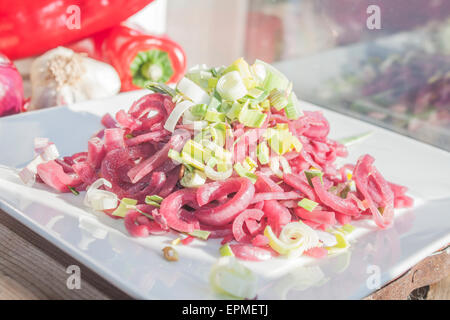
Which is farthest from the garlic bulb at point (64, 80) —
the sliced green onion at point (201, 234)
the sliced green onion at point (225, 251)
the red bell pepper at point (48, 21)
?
the sliced green onion at point (225, 251)

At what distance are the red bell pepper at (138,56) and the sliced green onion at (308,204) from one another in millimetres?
1726

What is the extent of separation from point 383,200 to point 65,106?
1505mm

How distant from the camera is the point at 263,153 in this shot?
1.80 meters

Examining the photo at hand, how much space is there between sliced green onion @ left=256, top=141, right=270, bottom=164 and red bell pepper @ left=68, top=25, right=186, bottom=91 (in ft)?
5.04

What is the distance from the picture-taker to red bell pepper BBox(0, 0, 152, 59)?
3.16 m

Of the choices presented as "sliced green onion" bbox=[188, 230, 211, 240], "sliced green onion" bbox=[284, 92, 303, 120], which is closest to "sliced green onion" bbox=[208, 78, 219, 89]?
"sliced green onion" bbox=[284, 92, 303, 120]

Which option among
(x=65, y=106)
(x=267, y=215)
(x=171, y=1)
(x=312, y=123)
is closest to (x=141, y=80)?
(x=65, y=106)

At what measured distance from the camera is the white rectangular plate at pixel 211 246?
1.32 m

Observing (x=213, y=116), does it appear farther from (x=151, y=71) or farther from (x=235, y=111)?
(x=151, y=71)

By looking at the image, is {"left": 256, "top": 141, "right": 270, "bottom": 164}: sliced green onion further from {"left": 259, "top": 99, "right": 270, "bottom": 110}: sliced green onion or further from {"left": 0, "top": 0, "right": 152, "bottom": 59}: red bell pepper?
{"left": 0, "top": 0, "right": 152, "bottom": 59}: red bell pepper

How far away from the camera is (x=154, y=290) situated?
50.0 inches

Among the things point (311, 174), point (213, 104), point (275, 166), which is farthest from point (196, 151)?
point (311, 174)

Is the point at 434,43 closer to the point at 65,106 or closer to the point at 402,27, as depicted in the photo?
the point at 402,27

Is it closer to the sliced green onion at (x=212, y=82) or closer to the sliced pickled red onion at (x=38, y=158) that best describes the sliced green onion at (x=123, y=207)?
the sliced pickled red onion at (x=38, y=158)
